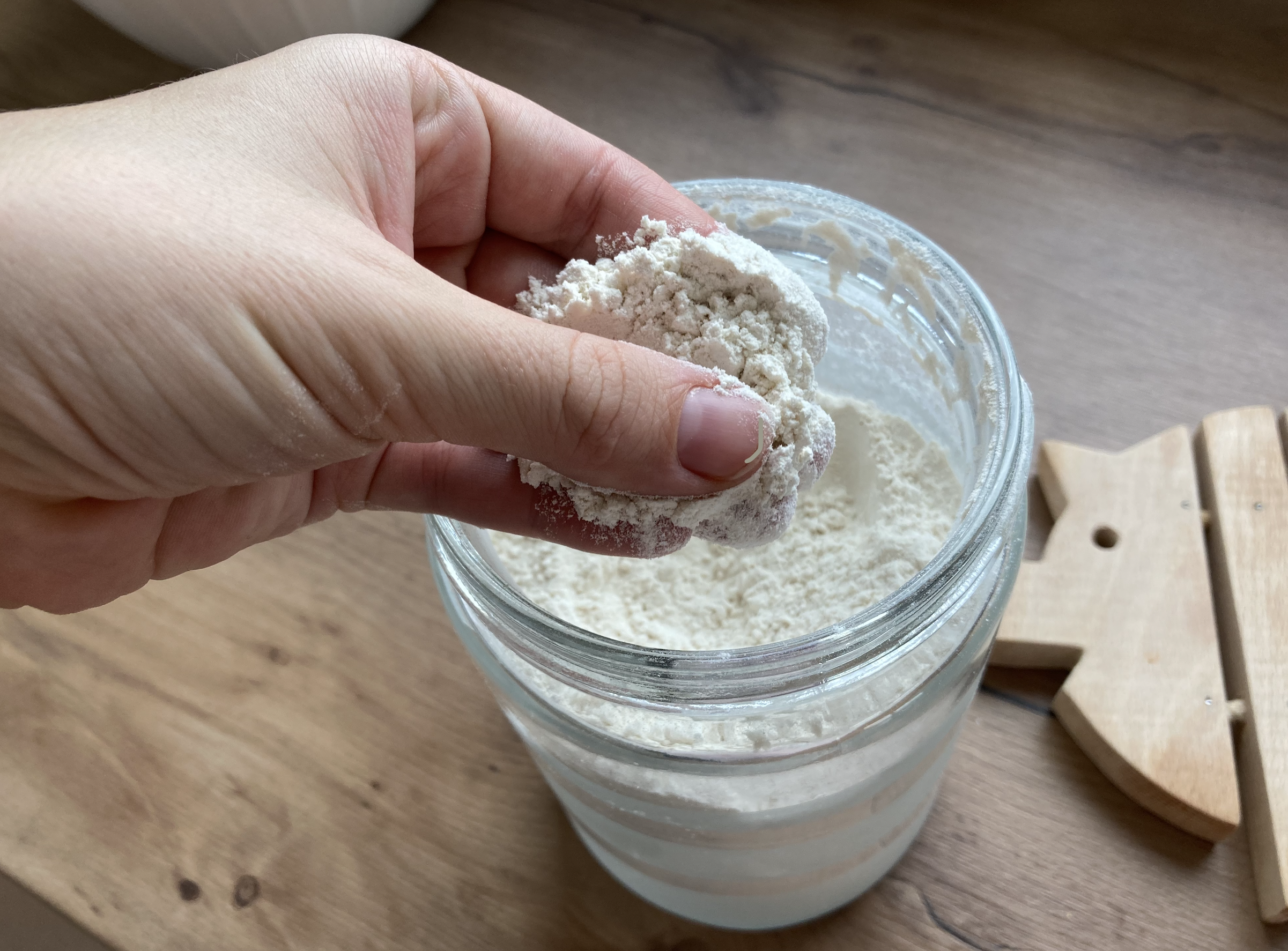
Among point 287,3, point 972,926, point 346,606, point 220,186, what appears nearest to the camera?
point 220,186

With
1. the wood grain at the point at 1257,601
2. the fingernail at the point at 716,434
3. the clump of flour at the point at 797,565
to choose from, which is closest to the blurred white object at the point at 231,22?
the clump of flour at the point at 797,565

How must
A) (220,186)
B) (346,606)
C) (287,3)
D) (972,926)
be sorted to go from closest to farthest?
(220,186)
(972,926)
(346,606)
(287,3)

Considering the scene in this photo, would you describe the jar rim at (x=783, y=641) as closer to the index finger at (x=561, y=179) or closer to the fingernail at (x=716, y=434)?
the fingernail at (x=716, y=434)

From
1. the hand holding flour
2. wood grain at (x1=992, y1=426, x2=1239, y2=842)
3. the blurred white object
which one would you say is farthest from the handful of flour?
the blurred white object

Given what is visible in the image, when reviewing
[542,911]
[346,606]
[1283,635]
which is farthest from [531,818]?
[1283,635]

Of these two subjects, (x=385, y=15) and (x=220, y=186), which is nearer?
(x=220, y=186)

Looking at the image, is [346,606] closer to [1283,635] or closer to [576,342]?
[576,342]

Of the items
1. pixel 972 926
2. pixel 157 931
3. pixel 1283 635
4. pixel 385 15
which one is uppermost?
pixel 385 15
